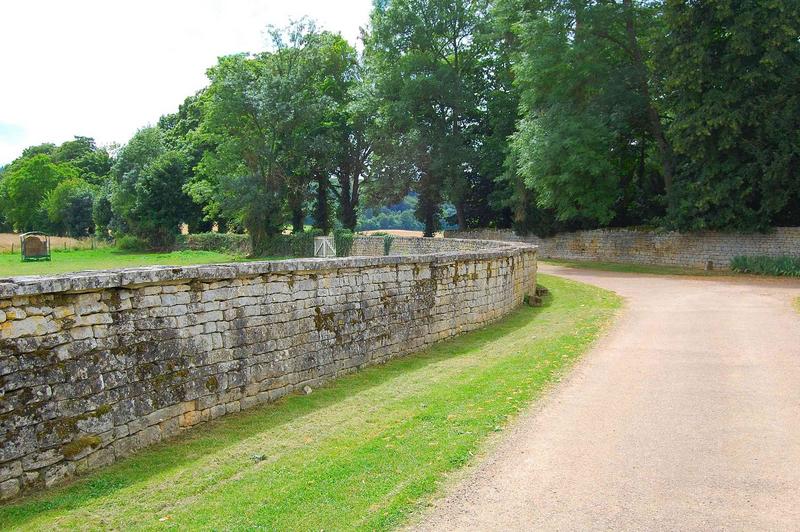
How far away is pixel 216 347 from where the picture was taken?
7055mm

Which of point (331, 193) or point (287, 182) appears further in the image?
point (331, 193)

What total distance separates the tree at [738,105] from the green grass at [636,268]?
2.20 m

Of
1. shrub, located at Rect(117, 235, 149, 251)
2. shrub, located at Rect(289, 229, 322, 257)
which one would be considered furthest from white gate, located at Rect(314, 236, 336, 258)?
shrub, located at Rect(117, 235, 149, 251)

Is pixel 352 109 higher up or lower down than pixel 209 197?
higher up

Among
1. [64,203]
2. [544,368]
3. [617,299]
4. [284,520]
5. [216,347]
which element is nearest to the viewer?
[284,520]

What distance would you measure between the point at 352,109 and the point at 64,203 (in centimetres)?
3975

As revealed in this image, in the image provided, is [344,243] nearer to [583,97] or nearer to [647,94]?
[583,97]

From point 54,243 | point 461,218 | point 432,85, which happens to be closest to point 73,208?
point 54,243

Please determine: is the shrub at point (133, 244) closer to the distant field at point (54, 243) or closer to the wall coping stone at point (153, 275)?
the distant field at point (54, 243)

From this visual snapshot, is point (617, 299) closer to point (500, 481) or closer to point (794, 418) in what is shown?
point (794, 418)

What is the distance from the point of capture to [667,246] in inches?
1175

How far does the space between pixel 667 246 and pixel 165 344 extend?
1105 inches

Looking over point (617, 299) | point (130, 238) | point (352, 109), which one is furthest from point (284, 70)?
point (617, 299)

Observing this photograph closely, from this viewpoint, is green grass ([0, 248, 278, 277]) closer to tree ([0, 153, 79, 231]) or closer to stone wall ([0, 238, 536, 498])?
stone wall ([0, 238, 536, 498])
